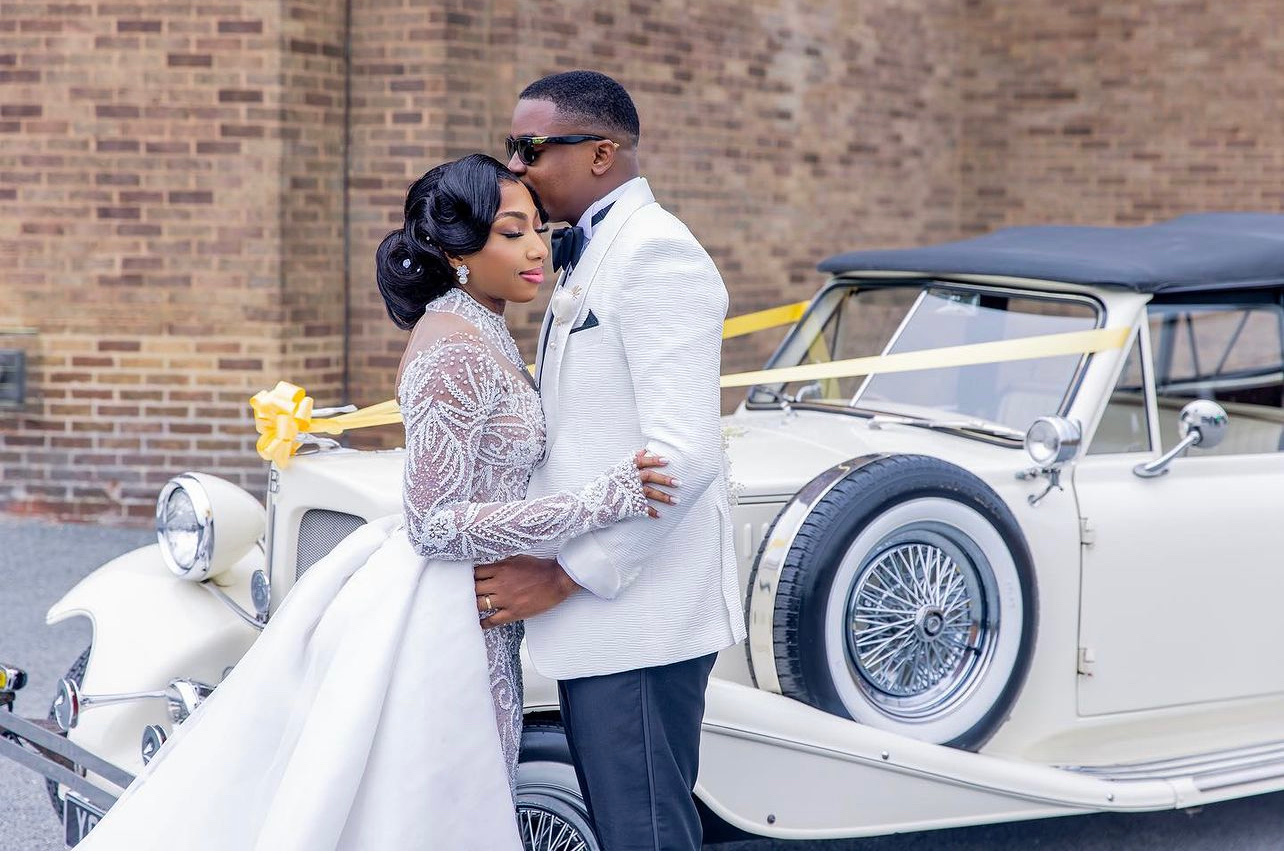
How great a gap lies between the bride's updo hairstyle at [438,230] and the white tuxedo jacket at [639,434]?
0.21 meters

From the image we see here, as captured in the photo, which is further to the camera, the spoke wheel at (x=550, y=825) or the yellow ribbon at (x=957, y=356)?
the yellow ribbon at (x=957, y=356)

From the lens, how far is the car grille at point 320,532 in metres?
3.90

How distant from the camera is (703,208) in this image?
959cm

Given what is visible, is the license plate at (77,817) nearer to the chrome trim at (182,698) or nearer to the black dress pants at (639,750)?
the chrome trim at (182,698)

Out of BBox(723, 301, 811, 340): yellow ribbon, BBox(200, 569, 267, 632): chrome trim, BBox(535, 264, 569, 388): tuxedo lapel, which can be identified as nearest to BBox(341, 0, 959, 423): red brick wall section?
BBox(723, 301, 811, 340): yellow ribbon

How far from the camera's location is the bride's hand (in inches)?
97.7

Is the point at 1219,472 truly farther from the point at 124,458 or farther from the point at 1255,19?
the point at 1255,19

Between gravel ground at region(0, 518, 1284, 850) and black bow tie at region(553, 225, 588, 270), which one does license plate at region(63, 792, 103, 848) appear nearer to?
gravel ground at region(0, 518, 1284, 850)

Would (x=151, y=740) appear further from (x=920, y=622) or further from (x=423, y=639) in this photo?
(x=920, y=622)

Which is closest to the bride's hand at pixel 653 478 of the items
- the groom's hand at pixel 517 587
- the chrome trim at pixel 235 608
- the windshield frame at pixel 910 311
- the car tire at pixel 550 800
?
the groom's hand at pixel 517 587

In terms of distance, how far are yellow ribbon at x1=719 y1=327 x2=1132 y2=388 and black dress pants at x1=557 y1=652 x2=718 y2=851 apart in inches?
66.9

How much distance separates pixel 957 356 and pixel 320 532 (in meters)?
1.99

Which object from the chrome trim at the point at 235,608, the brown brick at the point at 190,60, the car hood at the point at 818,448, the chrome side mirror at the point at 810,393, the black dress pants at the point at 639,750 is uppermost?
the brown brick at the point at 190,60

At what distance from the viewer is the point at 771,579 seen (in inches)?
143
